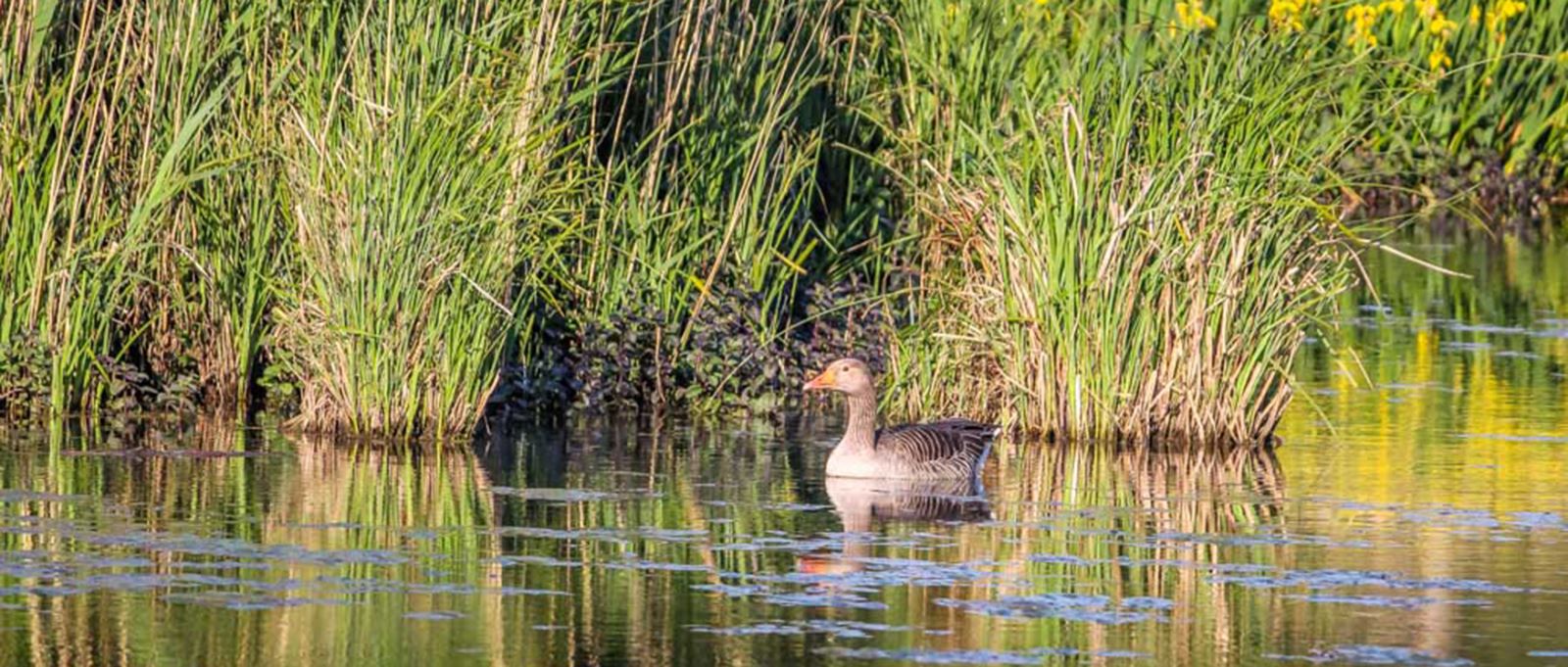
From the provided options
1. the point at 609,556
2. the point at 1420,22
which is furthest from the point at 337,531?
the point at 1420,22

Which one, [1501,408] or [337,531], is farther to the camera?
[1501,408]

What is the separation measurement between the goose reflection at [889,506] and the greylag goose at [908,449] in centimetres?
5

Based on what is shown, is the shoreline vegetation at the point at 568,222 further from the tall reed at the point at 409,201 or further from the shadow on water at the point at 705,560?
the shadow on water at the point at 705,560

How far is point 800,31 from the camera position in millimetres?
17828

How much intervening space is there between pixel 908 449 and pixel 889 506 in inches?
35.5

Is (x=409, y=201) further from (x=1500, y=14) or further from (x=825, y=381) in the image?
(x=1500, y=14)

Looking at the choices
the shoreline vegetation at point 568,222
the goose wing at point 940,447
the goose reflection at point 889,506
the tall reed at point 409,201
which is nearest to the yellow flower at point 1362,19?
the shoreline vegetation at point 568,222

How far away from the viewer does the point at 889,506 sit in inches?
510

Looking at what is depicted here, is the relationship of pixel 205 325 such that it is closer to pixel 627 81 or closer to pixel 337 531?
pixel 627 81

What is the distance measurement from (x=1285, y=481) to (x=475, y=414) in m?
3.88

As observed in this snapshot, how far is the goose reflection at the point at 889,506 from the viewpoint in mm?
11508

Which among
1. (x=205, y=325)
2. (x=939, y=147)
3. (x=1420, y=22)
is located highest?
(x=1420, y=22)

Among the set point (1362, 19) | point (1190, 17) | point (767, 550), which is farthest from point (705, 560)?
point (1362, 19)

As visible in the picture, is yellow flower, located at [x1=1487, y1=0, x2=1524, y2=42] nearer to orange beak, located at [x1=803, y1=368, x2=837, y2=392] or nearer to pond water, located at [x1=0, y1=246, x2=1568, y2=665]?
pond water, located at [x1=0, y1=246, x2=1568, y2=665]
